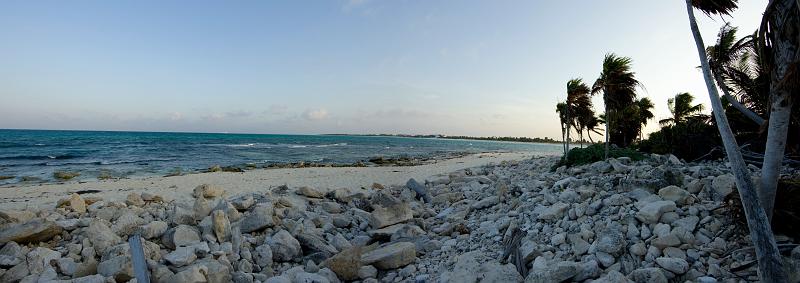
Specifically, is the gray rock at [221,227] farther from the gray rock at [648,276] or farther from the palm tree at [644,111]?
the palm tree at [644,111]

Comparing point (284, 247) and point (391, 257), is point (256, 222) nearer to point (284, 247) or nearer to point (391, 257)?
point (284, 247)

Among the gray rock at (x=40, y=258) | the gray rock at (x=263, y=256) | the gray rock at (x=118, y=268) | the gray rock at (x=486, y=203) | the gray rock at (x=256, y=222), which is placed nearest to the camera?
the gray rock at (x=118, y=268)

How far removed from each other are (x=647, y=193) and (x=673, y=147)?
39.4ft

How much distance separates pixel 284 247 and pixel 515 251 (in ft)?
12.8

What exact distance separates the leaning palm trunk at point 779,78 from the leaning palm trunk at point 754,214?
0.42 m

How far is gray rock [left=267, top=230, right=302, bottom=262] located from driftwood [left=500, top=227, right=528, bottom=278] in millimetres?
3524

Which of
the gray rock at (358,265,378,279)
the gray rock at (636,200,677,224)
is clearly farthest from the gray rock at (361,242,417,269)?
the gray rock at (636,200,677,224)

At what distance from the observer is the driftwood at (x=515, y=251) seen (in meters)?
5.28

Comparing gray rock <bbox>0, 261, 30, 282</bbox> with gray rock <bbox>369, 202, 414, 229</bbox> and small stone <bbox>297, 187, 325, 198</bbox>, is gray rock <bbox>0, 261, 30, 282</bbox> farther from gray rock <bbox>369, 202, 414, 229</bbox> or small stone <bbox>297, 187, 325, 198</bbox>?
small stone <bbox>297, 187, 325, 198</bbox>

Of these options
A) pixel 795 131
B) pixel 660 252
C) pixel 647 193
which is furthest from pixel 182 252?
pixel 795 131

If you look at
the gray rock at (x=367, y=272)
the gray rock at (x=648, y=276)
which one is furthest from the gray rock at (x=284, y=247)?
the gray rock at (x=648, y=276)

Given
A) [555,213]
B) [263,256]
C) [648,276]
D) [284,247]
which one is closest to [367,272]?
[284,247]

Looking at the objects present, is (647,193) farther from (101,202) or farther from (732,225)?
(101,202)

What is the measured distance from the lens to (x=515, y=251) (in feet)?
18.7
